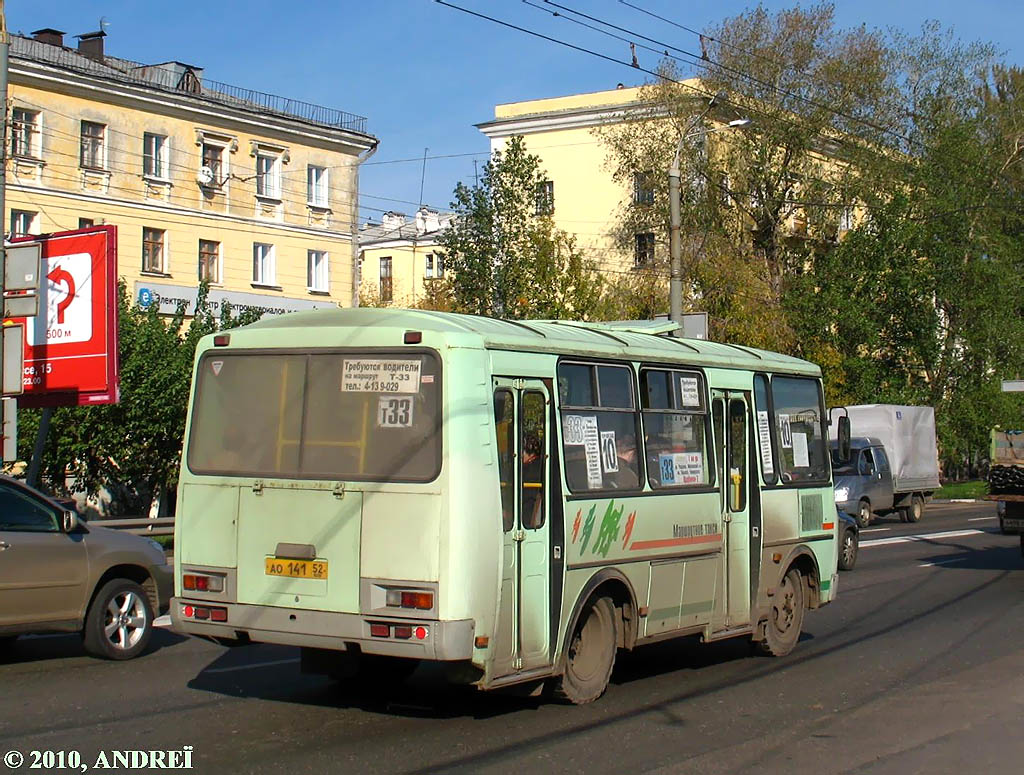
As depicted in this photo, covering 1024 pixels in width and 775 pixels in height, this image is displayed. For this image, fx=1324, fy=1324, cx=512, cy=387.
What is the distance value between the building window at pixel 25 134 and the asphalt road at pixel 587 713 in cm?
2788

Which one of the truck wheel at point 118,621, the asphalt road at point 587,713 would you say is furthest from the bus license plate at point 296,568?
the truck wheel at point 118,621

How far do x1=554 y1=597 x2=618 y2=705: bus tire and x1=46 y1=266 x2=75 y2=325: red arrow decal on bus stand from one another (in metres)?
14.5

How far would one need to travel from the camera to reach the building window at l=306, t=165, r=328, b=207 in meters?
46.8

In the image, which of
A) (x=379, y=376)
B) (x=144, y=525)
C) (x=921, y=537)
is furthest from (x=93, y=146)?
(x=379, y=376)

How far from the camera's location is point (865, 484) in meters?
32.1

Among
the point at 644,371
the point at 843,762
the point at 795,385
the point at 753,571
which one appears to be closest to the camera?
the point at 843,762

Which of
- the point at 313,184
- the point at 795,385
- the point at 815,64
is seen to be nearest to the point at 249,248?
the point at 313,184

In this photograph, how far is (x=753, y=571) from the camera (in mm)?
11156

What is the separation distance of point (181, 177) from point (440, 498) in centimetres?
3673

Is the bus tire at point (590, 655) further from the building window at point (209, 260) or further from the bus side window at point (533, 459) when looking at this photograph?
the building window at point (209, 260)

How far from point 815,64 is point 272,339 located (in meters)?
39.7

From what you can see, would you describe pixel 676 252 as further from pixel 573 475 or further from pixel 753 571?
pixel 573 475

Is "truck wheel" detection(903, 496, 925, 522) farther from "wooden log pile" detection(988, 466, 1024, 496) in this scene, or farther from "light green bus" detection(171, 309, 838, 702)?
"light green bus" detection(171, 309, 838, 702)

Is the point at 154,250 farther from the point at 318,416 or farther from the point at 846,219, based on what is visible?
the point at 318,416
